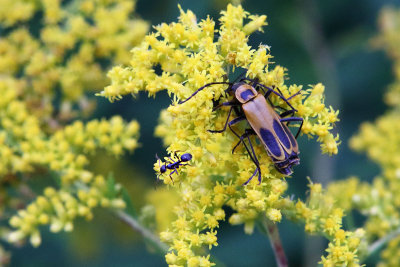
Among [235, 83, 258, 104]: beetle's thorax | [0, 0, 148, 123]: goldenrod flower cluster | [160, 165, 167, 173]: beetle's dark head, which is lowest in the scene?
[160, 165, 167, 173]: beetle's dark head

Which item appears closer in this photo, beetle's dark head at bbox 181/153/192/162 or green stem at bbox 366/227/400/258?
beetle's dark head at bbox 181/153/192/162

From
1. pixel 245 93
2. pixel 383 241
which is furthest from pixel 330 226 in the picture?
pixel 245 93

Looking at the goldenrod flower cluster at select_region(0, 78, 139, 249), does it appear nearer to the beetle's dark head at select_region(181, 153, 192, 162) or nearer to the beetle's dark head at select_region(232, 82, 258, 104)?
the beetle's dark head at select_region(181, 153, 192, 162)

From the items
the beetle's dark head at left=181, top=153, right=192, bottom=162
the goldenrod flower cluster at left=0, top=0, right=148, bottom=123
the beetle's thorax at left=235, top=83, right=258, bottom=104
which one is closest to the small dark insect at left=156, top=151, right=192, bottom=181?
the beetle's dark head at left=181, top=153, right=192, bottom=162

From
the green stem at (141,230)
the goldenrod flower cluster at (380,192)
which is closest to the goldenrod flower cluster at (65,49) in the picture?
the green stem at (141,230)

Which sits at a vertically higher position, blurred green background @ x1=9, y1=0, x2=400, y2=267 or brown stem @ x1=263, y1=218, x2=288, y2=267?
blurred green background @ x1=9, y1=0, x2=400, y2=267

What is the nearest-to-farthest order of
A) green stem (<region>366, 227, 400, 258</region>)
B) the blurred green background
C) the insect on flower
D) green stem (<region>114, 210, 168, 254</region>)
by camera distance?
the insect on flower, green stem (<region>366, 227, 400, 258</region>), green stem (<region>114, 210, 168, 254</region>), the blurred green background
